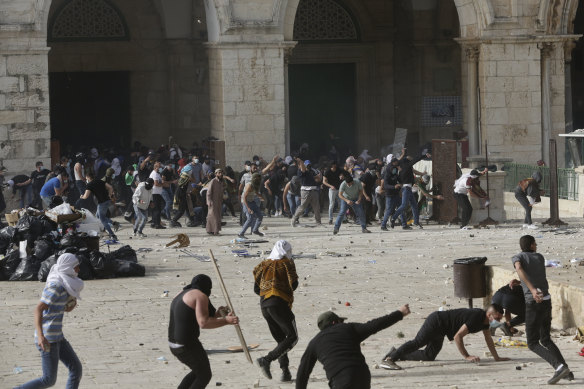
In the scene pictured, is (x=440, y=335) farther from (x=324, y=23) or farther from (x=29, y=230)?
(x=324, y=23)

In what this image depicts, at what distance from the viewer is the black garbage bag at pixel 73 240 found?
57.8 feet

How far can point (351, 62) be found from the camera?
33.3m

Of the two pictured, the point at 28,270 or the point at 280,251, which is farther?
the point at 28,270

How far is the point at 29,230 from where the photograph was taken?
57.7 ft

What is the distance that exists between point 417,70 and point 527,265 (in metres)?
21.6

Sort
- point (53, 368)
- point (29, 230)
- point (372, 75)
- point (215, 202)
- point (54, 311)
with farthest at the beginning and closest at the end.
→ 1. point (372, 75)
2. point (215, 202)
3. point (29, 230)
4. point (54, 311)
5. point (53, 368)

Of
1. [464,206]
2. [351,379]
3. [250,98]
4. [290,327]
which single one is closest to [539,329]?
[290,327]

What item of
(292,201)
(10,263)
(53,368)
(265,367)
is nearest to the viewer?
(53,368)

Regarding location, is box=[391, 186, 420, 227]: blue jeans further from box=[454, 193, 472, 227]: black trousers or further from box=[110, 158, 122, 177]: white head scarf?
box=[110, 158, 122, 177]: white head scarf

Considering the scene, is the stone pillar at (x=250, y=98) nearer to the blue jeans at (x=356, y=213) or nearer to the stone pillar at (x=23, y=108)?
the stone pillar at (x=23, y=108)

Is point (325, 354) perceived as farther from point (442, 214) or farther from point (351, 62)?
point (351, 62)

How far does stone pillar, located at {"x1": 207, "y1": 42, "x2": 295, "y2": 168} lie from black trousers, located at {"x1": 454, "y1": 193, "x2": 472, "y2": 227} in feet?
17.3

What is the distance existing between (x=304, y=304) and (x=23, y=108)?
38.2ft

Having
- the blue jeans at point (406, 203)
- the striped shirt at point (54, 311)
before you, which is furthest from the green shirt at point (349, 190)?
the striped shirt at point (54, 311)
